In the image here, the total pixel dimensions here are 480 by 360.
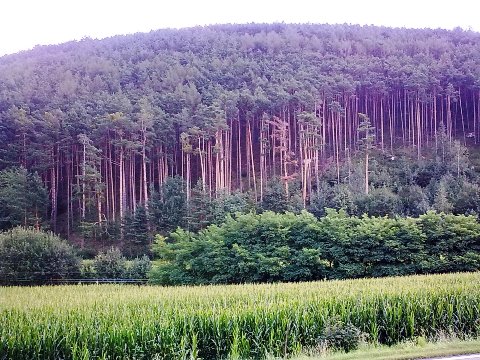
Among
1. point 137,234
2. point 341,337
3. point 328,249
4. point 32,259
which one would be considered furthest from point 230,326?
point 137,234

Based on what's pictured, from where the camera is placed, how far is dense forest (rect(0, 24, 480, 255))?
50688 millimetres

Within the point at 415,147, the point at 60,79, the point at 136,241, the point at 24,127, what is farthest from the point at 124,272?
the point at 60,79

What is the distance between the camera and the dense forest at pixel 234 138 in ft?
166

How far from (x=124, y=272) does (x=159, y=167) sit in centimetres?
2678

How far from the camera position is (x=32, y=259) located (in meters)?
36.7

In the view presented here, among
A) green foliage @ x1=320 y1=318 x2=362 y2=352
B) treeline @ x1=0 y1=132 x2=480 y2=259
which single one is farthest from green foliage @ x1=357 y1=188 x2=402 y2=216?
green foliage @ x1=320 y1=318 x2=362 y2=352

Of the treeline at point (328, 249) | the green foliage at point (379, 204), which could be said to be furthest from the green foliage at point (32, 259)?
the green foliage at point (379, 204)

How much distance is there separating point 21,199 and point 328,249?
1441 inches

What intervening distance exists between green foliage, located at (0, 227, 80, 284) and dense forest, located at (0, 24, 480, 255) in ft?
39.7

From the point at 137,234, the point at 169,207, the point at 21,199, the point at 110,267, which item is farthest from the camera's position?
the point at 21,199

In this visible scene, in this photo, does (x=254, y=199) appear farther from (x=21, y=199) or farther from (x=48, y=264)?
(x=21, y=199)

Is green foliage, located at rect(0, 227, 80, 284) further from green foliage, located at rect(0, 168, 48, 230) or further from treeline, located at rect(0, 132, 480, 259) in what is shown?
green foliage, located at rect(0, 168, 48, 230)

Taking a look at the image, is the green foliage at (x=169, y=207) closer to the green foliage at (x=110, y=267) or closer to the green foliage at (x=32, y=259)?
the green foliage at (x=110, y=267)

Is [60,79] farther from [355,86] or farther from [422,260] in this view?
[422,260]
